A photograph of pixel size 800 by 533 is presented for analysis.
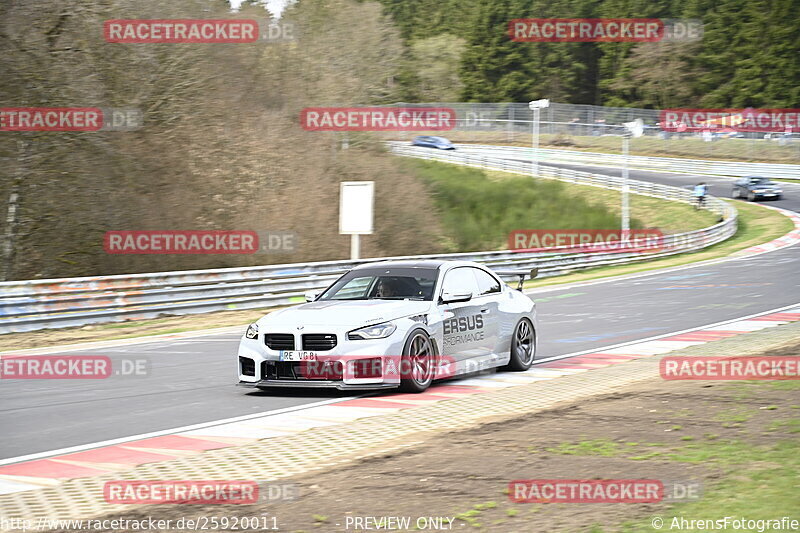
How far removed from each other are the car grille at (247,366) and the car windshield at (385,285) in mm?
1467

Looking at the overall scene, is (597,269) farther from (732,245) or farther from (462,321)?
(462,321)

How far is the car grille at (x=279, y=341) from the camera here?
10742mm

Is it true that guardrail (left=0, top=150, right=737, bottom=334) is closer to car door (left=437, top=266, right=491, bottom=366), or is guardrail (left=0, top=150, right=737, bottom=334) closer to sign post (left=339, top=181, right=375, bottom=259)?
sign post (left=339, top=181, right=375, bottom=259)

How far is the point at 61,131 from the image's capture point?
80.3 ft

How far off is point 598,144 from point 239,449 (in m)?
75.9

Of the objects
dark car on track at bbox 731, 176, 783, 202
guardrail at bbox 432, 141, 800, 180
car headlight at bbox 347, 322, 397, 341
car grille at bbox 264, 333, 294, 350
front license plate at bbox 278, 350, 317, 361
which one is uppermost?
guardrail at bbox 432, 141, 800, 180

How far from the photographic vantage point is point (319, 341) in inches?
419

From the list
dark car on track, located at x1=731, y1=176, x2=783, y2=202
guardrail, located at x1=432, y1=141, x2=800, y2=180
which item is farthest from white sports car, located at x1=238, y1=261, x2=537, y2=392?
guardrail, located at x1=432, y1=141, x2=800, y2=180

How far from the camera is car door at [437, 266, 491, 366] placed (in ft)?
38.5

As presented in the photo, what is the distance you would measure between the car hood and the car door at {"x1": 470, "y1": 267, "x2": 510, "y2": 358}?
118cm

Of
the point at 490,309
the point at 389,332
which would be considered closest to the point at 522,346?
the point at 490,309

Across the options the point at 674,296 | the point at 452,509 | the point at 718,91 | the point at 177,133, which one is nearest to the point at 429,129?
the point at 718,91

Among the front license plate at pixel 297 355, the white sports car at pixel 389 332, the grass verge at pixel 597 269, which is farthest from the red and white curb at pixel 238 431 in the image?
the grass verge at pixel 597 269

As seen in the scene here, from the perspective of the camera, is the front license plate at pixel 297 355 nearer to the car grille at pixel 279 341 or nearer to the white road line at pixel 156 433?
the car grille at pixel 279 341
